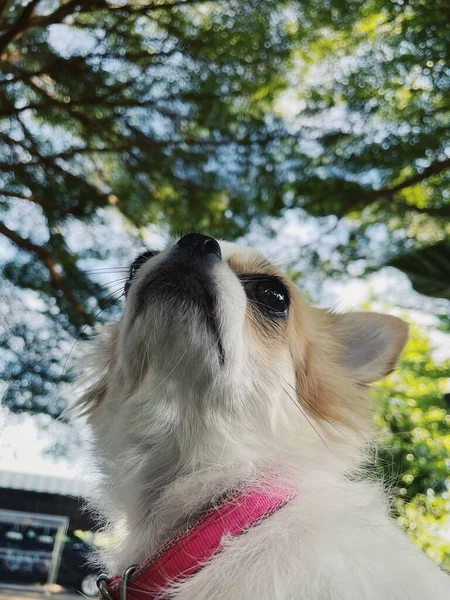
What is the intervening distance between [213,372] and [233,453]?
0.17 meters

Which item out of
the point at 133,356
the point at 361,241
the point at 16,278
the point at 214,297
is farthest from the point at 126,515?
the point at 361,241

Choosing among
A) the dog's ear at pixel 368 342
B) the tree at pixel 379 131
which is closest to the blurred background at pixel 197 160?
the tree at pixel 379 131

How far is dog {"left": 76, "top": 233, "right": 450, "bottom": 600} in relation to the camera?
826 mm

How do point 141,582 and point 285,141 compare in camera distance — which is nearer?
point 141,582

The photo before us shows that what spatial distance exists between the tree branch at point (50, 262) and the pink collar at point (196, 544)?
85.3 inches

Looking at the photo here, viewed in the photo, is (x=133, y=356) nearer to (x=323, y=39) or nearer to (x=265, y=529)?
(x=265, y=529)

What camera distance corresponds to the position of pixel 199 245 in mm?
1057

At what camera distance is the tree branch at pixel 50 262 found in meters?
3.00

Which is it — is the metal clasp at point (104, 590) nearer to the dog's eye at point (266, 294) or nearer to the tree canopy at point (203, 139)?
the dog's eye at point (266, 294)

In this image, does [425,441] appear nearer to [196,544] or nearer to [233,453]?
[233,453]

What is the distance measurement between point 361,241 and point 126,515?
258 centimetres

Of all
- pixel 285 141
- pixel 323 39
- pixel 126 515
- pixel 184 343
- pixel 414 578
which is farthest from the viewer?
pixel 285 141

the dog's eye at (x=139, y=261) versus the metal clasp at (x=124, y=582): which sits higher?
the dog's eye at (x=139, y=261)

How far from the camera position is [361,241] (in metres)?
3.29
